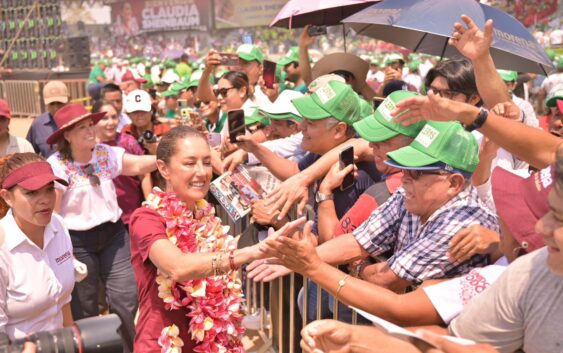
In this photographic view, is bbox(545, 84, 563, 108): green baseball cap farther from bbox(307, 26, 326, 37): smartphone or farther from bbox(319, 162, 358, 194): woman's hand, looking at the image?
bbox(307, 26, 326, 37): smartphone

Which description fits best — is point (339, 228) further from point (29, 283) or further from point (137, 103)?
point (137, 103)

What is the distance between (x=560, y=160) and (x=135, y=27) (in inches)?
1798

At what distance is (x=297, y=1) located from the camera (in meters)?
6.40

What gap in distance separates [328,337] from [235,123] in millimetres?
2269

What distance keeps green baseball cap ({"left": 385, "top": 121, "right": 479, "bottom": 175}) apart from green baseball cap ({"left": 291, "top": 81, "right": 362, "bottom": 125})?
3.51ft

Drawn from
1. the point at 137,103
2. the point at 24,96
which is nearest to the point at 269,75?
the point at 137,103

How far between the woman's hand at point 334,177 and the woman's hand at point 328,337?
4.89 feet

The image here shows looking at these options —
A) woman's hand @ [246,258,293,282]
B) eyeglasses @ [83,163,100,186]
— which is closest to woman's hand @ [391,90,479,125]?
woman's hand @ [246,258,293,282]

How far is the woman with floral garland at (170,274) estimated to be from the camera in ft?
9.64

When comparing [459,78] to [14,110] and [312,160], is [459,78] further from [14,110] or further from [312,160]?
[14,110]

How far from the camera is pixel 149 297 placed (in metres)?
3.02

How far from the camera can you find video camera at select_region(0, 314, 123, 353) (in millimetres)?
1786

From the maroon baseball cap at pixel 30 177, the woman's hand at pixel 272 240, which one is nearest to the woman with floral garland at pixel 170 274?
the woman's hand at pixel 272 240

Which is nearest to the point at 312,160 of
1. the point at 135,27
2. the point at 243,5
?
the point at 243,5
